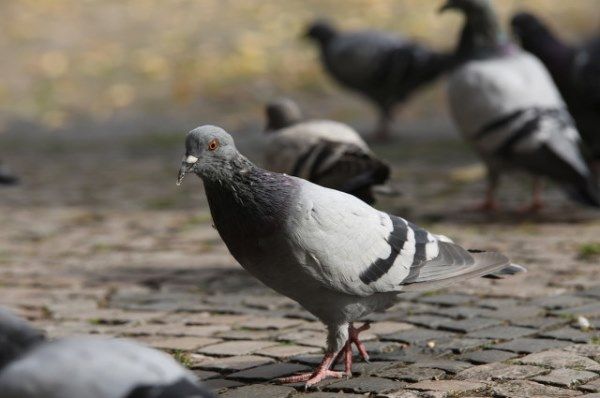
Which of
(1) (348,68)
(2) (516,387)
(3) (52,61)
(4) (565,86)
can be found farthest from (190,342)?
(3) (52,61)

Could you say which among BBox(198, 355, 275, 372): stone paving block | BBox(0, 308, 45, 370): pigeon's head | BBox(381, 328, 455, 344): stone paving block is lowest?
BBox(381, 328, 455, 344): stone paving block

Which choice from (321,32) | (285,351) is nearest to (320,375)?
(285,351)

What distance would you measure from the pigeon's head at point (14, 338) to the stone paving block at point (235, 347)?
2.12 m

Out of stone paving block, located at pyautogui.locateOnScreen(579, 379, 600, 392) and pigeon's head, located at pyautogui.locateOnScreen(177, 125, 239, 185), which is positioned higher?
pigeon's head, located at pyautogui.locateOnScreen(177, 125, 239, 185)

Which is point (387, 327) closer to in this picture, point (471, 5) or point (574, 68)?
point (471, 5)

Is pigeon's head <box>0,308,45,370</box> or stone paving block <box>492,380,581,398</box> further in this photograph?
stone paving block <box>492,380,581,398</box>

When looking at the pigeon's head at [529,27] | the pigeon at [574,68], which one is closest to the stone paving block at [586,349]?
the pigeon at [574,68]

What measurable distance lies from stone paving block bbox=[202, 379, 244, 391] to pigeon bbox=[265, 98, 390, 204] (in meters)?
1.78

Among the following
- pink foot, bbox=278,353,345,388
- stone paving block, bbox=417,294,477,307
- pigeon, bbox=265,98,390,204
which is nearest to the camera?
pink foot, bbox=278,353,345,388

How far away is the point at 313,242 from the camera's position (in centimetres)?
417

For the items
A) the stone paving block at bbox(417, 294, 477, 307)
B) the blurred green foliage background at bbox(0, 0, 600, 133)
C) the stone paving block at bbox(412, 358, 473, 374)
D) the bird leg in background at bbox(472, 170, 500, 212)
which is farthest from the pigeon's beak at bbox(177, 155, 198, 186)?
the blurred green foliage background at bbox(0, 0, 600, 133)

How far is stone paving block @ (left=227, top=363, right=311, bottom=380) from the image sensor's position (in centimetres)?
454

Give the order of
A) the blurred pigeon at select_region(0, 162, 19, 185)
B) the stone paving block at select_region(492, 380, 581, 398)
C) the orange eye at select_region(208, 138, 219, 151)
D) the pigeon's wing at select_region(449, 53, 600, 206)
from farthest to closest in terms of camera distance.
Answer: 1. the blurred pigeon at select_region(0, 162, 19, 185)
2. the pigeon's wing at select_region(449, 53, 600, 206)
3. the orange eye at select_region(208, 138, 219, 151)
4. the stone paving block at select_region(492, 380, 581, 398)

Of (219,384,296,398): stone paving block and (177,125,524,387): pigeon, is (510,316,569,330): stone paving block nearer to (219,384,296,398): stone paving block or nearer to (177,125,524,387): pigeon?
(177,125,524,387): pigeon
